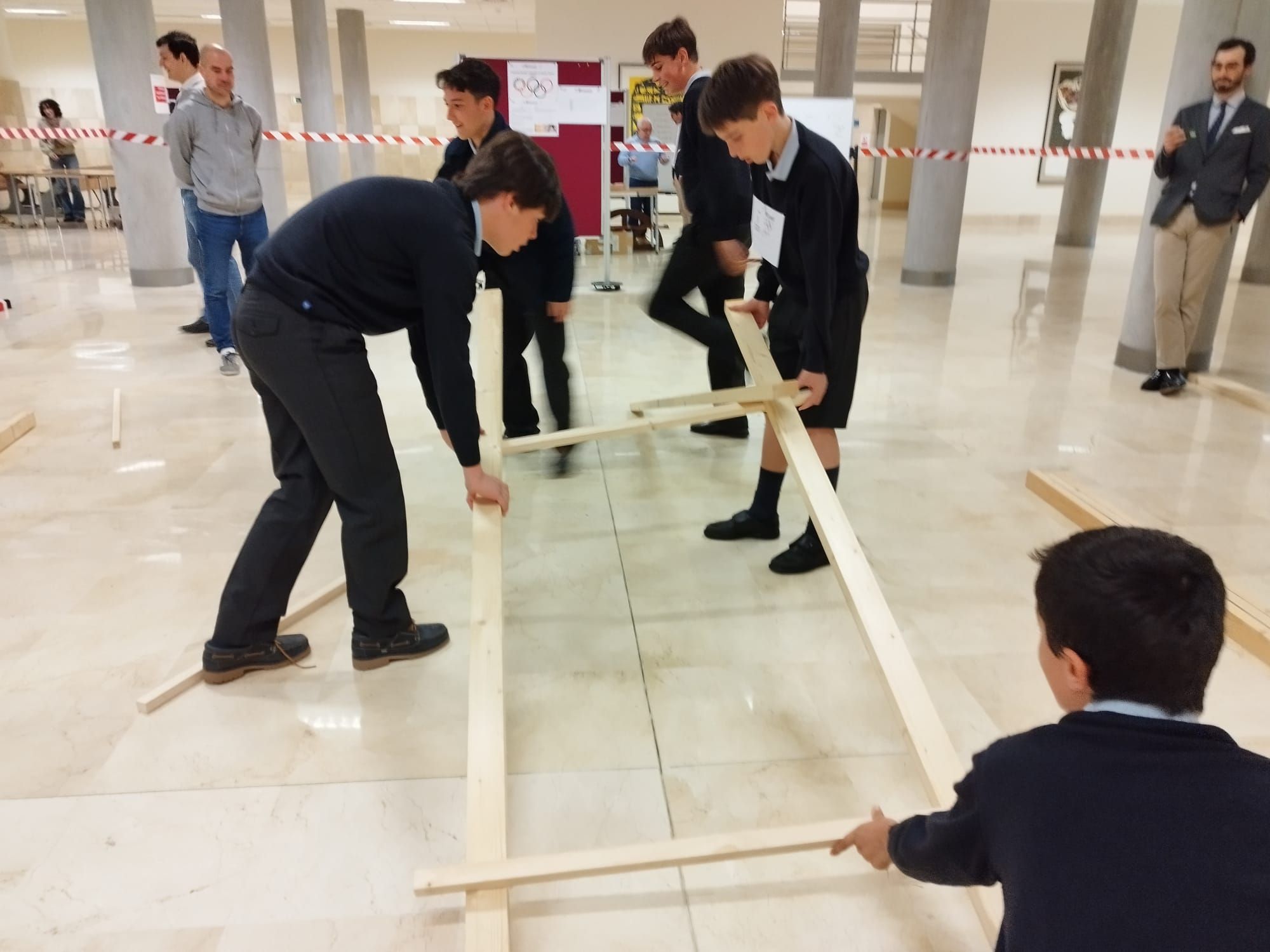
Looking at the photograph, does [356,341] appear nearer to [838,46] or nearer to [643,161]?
[643,161]

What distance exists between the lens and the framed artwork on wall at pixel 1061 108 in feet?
51.5

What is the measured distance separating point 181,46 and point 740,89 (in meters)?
3.72

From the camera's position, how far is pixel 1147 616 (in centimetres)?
94

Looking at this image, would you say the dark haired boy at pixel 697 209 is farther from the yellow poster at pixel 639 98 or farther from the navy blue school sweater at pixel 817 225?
the yellow poster at pixel 639 98

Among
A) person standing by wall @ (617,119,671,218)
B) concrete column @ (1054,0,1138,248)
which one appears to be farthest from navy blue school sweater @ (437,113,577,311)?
concrete column @ (1054,0,1138,248)

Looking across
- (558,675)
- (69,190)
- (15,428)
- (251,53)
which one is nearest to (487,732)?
(558,675)

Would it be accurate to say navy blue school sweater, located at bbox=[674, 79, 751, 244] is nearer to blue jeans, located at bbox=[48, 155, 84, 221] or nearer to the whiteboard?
the whiteboard

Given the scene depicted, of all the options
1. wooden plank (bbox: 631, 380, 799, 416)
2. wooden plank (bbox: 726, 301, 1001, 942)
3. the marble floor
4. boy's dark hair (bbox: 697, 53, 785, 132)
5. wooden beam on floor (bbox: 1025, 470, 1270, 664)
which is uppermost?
boy's dark hair (bbox: 697, 53, 785, 132)

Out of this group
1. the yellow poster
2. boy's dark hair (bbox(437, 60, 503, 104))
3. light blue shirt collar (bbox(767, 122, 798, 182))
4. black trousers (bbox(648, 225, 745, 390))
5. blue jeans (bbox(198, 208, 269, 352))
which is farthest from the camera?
the yellow poster

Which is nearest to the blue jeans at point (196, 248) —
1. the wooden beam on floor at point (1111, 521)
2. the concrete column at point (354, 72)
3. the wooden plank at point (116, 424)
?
the wooden plank at point (116, 424)

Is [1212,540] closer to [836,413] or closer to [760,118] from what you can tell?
[836,413]

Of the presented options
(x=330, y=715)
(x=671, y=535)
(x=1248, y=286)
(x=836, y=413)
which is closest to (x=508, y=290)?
(x=671, y=535)

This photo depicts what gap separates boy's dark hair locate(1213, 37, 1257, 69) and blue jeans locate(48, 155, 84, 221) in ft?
43.3

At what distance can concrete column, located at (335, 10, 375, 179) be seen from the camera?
16.5 meters
